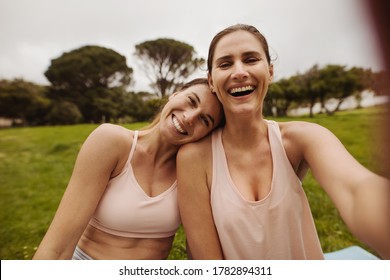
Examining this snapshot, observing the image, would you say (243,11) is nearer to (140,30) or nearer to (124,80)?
(140,30)

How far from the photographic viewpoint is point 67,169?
→ 3.55m

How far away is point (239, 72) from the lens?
1.11 m

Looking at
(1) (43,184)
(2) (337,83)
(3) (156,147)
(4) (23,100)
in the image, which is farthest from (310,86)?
(1) (43,184)

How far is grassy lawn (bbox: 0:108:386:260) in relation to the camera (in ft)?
6.48

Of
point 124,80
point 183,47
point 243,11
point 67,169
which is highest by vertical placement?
point 243,11

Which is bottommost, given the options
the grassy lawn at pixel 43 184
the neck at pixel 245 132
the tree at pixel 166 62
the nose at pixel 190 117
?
the grassy lawn at pixel 43 184

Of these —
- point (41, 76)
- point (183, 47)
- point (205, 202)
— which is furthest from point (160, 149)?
point (41, 76)

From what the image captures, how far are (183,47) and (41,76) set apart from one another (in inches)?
32.3

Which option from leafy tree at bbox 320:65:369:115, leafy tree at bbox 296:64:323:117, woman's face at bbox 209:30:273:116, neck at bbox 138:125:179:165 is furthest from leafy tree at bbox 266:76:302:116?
neck at bbox 138:125:179:165

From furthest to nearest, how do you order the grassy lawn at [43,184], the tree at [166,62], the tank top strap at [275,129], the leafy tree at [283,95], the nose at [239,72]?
1. the grassy lawn at [43,184]
2. the leafy tree at [283,95]
3. the tree at [166,62]
4. the tank top strap at [275,129]
5. the nose at [239,72]

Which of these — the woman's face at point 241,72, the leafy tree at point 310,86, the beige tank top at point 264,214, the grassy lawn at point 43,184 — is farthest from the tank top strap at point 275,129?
the leafy tree at point 310,86

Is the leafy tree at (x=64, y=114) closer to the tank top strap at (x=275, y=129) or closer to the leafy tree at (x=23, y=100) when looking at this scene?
the leafy tree at (x=23, y=100)

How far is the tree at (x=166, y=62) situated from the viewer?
1.57 m

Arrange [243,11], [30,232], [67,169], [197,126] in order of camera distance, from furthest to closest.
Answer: [67,169] < [30,232] < [243,11] < [197,126]
